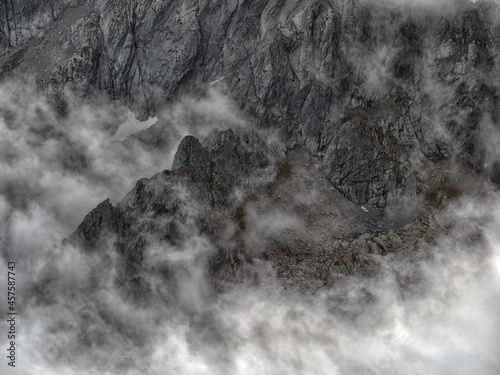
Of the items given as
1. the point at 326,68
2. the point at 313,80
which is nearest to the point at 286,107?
the point at 313,80

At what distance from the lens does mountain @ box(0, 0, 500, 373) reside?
346ft

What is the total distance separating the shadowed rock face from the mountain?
0.36 meters

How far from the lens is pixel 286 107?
412ft

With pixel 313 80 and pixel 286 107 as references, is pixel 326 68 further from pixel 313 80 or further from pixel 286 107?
pixel 286 107

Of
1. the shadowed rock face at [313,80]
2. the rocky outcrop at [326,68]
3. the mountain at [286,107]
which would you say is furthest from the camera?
the rocky outcrop at [326,68]

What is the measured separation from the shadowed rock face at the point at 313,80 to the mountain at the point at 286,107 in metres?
0.36

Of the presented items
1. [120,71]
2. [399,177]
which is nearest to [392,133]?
[399,177]

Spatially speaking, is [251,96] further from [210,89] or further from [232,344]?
[232,344]

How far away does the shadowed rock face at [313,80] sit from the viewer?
116 m

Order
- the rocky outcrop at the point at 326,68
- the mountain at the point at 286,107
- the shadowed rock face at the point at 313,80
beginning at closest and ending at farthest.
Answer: the mountain at the point at 286,107 → the shadowed rock face at the point at 313,80 → the rocky outcrop at the point at 326,68

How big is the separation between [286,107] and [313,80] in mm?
Answer: 9676

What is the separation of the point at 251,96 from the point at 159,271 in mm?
52589

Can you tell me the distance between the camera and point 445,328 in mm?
93500

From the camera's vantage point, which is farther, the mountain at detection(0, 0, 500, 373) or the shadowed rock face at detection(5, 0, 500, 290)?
the shadowed rock face at detection(5, 0, 500, 290)
